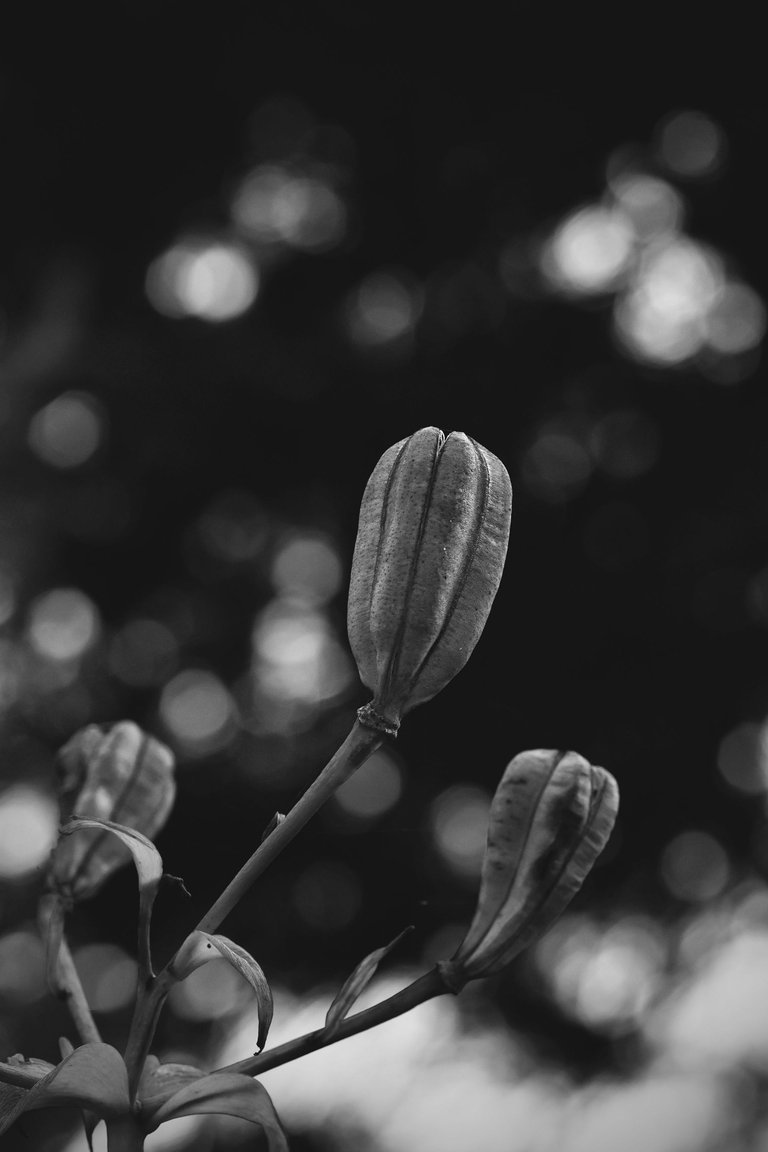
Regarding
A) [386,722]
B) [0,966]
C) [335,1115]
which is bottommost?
[0,966]

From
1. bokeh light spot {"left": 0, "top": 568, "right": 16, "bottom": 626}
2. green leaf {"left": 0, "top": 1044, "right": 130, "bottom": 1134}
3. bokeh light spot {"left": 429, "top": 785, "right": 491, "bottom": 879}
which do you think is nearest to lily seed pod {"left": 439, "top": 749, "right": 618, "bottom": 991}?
green leaf {"left": 0, "top": 1044, "right": 130, "bottom": 1134}

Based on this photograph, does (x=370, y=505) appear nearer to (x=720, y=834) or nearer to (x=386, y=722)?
(x=386, y=722)

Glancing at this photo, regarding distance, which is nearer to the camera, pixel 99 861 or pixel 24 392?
pixel 99 861

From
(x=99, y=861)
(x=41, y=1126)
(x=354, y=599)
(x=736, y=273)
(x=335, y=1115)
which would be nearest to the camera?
(x=354, y=599)

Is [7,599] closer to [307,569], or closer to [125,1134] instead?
[307,569]

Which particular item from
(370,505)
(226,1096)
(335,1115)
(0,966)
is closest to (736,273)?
(335,1115)

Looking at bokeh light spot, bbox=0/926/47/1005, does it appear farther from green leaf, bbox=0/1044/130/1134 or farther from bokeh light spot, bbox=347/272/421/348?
green leaf, bbox=0/1044/130/1134

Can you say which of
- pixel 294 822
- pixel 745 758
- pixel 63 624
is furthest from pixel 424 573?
pixel 63 624
